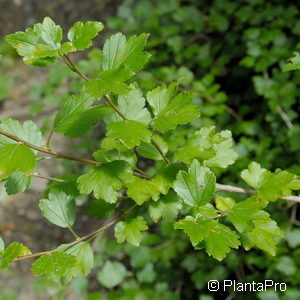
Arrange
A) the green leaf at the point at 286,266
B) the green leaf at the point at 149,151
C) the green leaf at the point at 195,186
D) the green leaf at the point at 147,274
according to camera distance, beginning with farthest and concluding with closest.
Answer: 1. the green leaf at the point at 147,274
2. the green leaf at the point at 286,266
3. the green leaf at the point at 149,151
4. the green leaf at the point at 195,186

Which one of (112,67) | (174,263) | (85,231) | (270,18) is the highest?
(112,67)

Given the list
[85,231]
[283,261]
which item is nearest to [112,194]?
[283,261]

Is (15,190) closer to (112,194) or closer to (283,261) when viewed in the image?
(112,194)

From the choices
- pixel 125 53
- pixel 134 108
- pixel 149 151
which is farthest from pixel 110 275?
pixel 125 53

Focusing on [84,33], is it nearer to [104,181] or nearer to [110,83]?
[110,83]

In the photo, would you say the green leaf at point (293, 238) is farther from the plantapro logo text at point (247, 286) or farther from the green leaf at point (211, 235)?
the green leaf at point (211, 235)

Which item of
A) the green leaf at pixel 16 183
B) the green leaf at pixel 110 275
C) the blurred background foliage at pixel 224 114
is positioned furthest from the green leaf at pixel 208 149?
the green leaf at pixel 110 275

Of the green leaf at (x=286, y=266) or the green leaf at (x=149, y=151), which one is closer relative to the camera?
the green leaf at (x=149, y=151)
